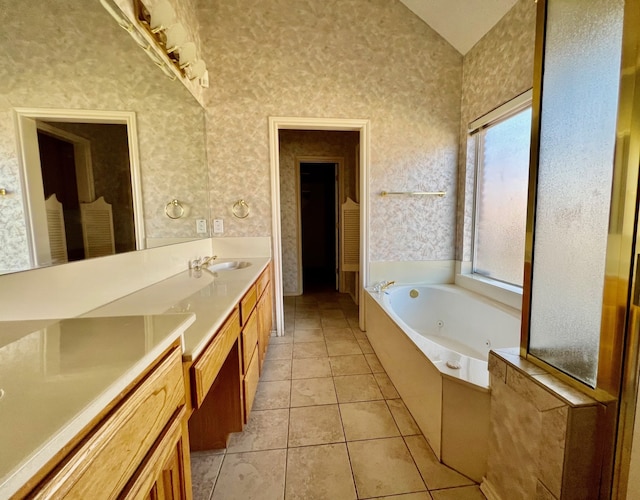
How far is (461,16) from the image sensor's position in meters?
2.21

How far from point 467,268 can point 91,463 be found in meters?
2.84

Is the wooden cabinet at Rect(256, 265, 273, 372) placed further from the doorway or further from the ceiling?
the doorway

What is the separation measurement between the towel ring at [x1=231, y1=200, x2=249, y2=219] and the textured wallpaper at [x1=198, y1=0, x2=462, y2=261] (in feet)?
0.14

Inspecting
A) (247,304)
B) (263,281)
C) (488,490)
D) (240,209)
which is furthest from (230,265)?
(488,490)

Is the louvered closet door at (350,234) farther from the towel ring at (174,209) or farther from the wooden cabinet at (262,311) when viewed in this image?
the towel ring at (174,209)

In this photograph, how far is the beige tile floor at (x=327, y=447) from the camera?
1148 millimetres

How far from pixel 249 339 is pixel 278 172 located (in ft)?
4.79

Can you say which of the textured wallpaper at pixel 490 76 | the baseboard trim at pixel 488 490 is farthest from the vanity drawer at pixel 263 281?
the textured wallpaper at pixel 490 76

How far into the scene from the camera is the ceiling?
6.67 ft

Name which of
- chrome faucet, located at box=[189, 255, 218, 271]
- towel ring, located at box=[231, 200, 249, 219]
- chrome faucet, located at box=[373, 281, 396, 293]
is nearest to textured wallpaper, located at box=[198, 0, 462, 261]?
towel ring, located at box=[231, 200, 249, 219]

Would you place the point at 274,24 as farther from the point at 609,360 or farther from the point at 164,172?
the point at 609,360

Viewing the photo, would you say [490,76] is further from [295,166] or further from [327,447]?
[327,447]

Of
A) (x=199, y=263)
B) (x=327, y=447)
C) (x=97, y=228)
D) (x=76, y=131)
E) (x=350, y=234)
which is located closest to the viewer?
(x=76, y=131)

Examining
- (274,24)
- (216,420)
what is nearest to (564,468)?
(216,420)
